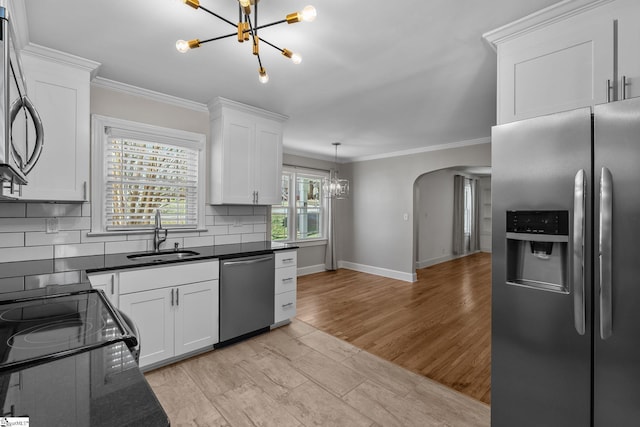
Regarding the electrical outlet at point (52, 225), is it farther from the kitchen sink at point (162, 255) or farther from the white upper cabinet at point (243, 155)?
the white upper cabinet at point (243, 155)

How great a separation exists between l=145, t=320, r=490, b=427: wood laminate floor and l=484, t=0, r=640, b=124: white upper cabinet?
1.94m

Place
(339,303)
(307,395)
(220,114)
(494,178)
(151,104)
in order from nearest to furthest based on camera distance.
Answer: (494,178) → (307,395) → (151,104) → (220,114) → (339,303)

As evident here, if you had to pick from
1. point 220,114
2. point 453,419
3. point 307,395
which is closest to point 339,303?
point 307,395

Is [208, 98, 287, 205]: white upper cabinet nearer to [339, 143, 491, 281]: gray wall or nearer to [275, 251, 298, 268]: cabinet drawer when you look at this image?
[275, 251, 298, 268]: cabinet drawer

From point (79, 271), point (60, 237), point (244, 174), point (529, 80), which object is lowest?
point (79, 271)

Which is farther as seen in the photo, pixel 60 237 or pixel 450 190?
pixel 450 190

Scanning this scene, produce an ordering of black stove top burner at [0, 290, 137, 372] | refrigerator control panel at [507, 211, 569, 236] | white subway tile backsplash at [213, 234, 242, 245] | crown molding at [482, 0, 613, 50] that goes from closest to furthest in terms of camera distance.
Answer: black stove top burner at [0, 290, 137, 372], refrigerator control panel at [507, 211, 569, 236], crown molding at [482, 0, 613, 50], white subway tile backsplash at [213, 234, 242, 245]

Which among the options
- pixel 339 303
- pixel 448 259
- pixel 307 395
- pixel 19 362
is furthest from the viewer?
pixel 448 259

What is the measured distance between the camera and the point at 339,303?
4266 mm

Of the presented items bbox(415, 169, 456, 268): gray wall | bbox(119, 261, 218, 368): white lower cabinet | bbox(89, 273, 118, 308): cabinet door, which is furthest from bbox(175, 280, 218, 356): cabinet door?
bbox(415, 169, 456, 268): gray wall

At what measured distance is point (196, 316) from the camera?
8.63ft

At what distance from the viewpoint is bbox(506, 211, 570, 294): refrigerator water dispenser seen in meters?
1.45

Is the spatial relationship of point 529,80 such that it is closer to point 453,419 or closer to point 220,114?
point 453,419

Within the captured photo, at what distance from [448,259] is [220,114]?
265 inches
